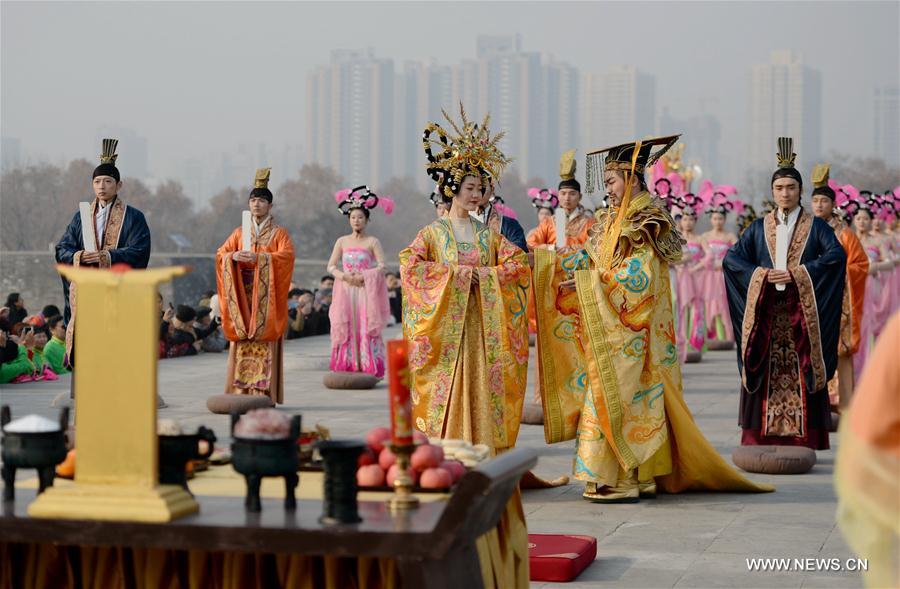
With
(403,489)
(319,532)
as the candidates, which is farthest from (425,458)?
(319,532)

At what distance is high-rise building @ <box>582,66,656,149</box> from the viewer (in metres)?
138

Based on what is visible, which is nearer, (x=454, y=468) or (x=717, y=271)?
(x=454, y=468)

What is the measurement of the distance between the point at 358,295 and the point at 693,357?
507cm

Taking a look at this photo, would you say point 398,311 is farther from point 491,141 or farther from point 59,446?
point 59,446

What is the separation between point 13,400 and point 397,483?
8028 mm

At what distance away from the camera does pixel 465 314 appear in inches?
273

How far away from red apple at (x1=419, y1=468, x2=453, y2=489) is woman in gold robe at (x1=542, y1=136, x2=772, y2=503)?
294 centimetres

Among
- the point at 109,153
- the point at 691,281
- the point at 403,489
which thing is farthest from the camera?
the point at 691,281

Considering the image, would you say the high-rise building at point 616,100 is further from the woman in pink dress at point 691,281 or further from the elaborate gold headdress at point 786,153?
the elaborate gold headdress at point 786,153

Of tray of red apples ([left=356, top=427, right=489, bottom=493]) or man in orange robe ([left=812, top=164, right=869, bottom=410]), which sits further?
man in orange robe ([left=812, top=164, right=869, bottom=410])

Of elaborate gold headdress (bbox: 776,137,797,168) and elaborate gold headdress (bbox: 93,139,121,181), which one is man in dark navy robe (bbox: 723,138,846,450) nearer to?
elaborate gold headdress (bbox: 776,137,797,168)

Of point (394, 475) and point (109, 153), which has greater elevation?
point (109, 153)

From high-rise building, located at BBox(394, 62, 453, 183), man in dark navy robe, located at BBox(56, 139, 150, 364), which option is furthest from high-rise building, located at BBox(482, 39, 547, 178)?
man in dark navy robe, located at BBox(56, 139, 150, 364)

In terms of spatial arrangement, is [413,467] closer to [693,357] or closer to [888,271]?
[888,271]
